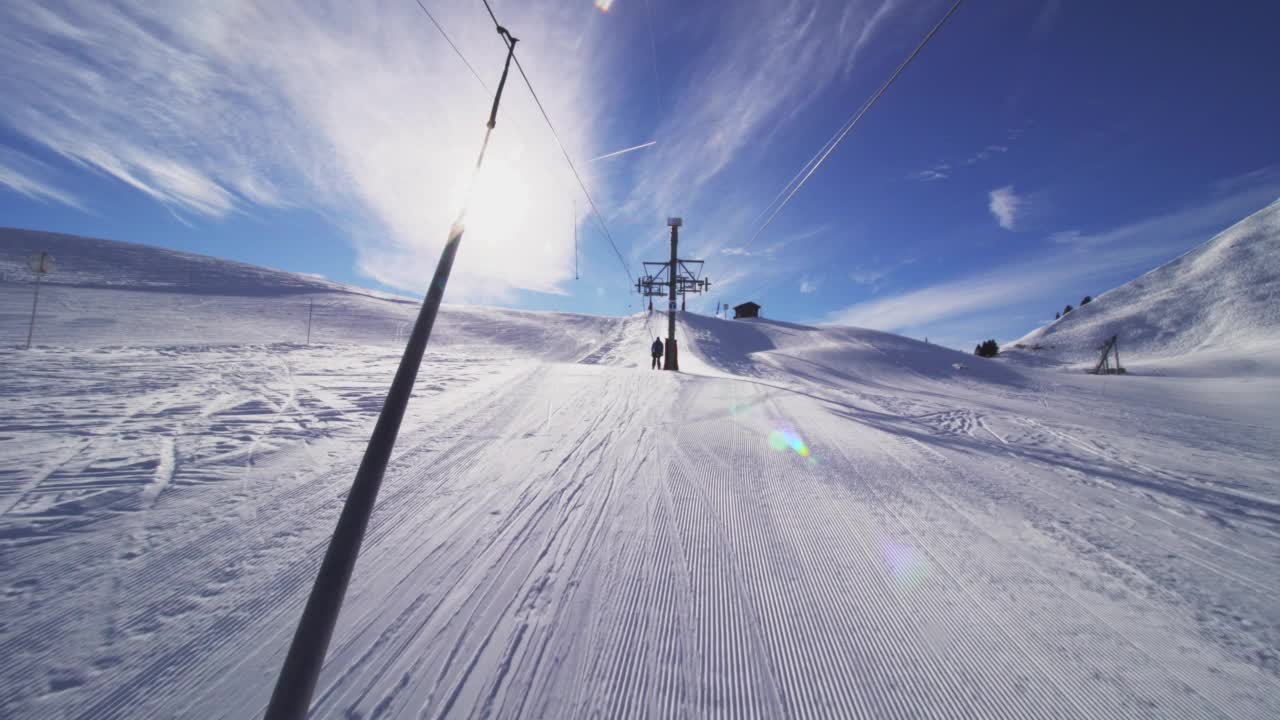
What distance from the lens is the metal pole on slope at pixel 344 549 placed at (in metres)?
1.65

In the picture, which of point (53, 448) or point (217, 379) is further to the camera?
point (217, 379)

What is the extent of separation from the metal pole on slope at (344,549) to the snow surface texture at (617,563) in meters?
0.49

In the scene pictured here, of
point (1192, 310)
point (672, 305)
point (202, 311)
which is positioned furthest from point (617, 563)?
point (1192, 310)

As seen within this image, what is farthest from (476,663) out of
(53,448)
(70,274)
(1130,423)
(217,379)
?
(70,274)

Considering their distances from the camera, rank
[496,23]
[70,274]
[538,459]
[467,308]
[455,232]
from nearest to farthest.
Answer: [455,232], [496,23], [538,459], [70,274], [467,308]

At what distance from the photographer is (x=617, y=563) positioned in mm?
3107

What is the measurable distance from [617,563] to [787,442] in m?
3.91

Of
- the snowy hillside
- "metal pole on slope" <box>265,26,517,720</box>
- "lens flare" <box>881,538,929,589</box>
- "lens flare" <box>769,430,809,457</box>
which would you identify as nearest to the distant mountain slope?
"metal pole on slope" <box>265,26,517,720</box>

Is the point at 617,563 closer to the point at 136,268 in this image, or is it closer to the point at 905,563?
the point at 905,563

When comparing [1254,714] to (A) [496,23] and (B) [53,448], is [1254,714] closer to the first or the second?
(A) [496,23]

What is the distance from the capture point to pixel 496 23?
3.48 m

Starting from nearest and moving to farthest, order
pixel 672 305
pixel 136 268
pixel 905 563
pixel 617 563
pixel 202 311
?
pixel 617 563, pixel 905 563, pixel 672 305, pixel 202 311, pixel 136 268

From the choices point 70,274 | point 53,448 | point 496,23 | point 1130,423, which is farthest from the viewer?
point 70,274

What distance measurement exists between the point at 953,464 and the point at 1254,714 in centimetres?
369
